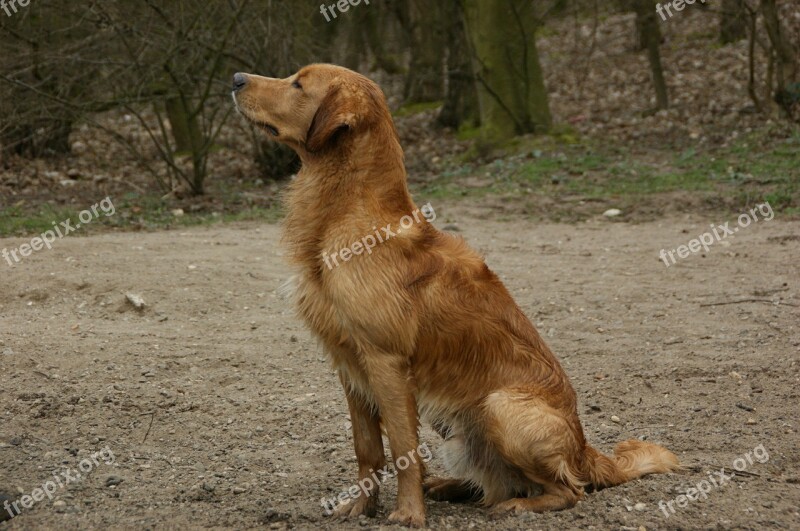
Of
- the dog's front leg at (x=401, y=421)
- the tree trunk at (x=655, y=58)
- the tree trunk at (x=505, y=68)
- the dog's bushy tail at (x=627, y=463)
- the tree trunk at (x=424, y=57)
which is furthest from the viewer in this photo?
the tree trunk at (x=424, y=57)

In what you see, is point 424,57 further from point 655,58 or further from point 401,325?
point 401,325

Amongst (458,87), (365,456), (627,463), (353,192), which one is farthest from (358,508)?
(458,87)

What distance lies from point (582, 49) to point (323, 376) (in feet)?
66.2

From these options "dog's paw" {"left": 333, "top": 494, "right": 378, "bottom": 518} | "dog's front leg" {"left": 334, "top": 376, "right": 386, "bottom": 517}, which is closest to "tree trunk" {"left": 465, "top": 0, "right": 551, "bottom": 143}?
"dog's front leg" {"left": 334, "top": 376, "right": 386, "bottom": 517}

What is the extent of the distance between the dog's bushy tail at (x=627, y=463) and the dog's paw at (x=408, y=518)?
0.91m

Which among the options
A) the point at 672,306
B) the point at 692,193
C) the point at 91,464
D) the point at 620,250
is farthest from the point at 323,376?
the point at 692,193

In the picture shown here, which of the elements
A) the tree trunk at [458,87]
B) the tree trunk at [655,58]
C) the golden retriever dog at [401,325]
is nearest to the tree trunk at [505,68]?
the tree trunk at [458,87]

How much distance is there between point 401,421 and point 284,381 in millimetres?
2642

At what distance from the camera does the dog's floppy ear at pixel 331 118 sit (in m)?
4.35

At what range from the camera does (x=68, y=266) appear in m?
8.85

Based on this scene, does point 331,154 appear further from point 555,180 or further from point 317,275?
point 555,180

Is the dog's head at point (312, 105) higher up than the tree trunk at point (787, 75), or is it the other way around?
the dog's head at point (312, 105)

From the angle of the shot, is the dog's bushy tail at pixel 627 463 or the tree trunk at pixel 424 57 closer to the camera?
the dog's bushy tail at pixel 627 463

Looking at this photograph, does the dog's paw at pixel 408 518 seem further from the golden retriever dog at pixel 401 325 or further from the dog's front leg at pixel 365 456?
the dog's front leg at pixel 365 456
